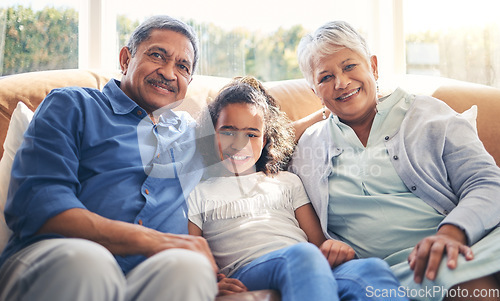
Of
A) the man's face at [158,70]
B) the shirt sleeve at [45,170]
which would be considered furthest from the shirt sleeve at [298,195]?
the shirt sleeve at [45,170]

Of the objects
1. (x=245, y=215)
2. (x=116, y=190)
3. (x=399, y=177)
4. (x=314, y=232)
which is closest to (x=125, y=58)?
(x=116, y=190)

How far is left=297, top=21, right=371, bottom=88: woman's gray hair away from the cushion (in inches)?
38.8

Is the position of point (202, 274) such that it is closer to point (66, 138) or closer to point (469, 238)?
point (66, 138)

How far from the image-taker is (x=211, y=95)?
1.83 metres

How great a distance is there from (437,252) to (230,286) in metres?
0.55

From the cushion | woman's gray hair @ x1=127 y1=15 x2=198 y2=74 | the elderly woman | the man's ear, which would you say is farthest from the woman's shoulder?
the cushion

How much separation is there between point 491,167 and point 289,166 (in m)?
0.68

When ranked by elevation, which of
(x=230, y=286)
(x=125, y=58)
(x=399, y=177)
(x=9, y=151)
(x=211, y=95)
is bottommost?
(x=230, y=286)

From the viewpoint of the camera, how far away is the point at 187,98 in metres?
1.77

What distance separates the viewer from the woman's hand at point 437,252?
1096 mm

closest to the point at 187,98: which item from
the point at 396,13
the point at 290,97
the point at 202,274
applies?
the point at 290,97

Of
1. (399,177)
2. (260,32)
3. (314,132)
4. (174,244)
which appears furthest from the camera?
(260,32)

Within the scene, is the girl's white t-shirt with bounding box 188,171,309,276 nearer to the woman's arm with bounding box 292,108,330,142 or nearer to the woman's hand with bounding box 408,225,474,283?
the woman's arm with bounding box 292,108,330,142

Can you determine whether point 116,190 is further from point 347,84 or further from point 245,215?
point 347,84
